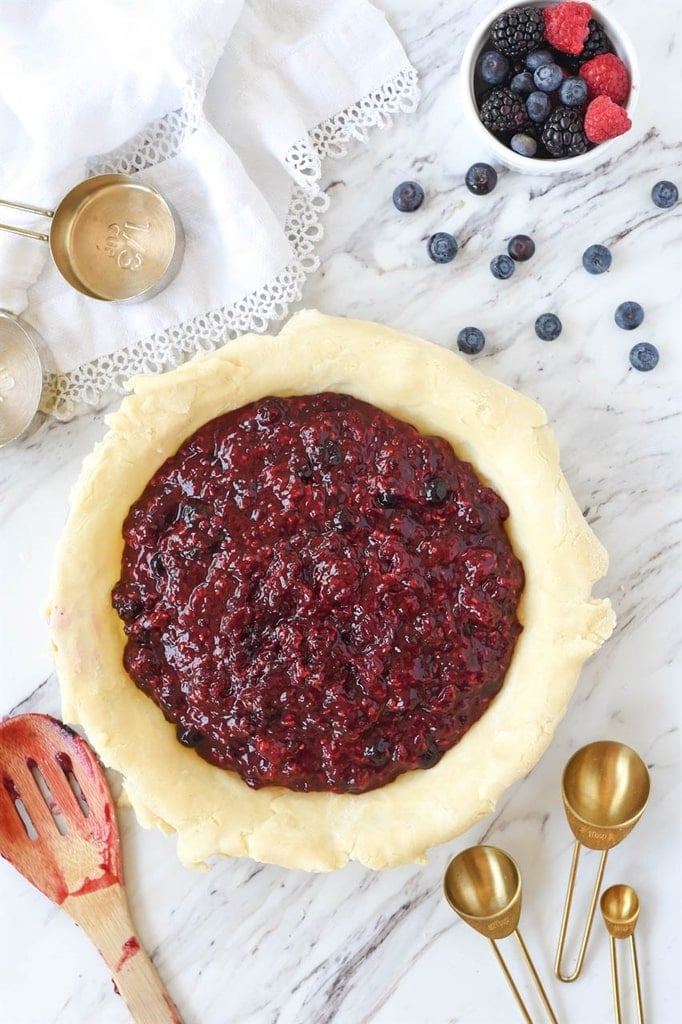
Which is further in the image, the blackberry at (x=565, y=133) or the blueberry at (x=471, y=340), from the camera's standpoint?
the blueberry at (x=471, y=340)

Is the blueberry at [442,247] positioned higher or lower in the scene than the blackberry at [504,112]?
lower

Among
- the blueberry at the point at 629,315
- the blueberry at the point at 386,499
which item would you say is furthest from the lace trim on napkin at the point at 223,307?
the blueberry at the point at 629,315

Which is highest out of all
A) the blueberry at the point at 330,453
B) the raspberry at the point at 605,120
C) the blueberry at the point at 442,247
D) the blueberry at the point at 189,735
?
the raspberry at the point at 605,120

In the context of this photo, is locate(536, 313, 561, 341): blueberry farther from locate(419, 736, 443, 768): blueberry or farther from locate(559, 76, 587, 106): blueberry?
locate(419, 736, 443, 768): blueberry

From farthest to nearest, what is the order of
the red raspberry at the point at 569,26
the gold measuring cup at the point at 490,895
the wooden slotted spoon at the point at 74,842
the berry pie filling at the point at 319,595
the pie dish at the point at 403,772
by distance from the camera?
the wooden slotted spoon at the point at 74,842 → the gold measuring cup at the point at 490,895 → the red raspberry at the point at 569,26 → the pie dish at the point at 403,772 → the berry pie filling at the point at 319,595

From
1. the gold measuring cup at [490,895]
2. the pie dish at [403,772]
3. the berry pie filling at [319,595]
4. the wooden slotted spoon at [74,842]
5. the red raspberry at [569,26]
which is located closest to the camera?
the berry pie filling at [319,595]

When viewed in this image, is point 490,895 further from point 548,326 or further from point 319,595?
point 548,326

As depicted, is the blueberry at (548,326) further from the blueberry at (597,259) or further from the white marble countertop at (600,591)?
the blueberry at (597,259)
